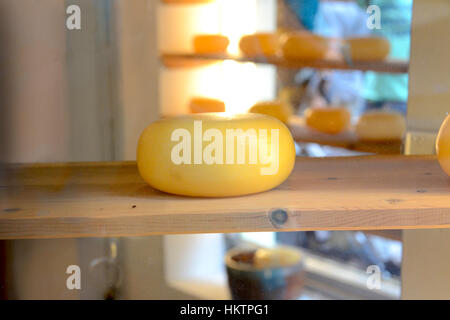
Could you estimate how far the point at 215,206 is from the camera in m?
0.40

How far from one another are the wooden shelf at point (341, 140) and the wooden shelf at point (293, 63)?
0.07 m

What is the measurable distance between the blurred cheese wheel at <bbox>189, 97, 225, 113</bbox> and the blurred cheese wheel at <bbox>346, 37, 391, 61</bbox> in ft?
0.67

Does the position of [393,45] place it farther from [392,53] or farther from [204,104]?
[204,104]

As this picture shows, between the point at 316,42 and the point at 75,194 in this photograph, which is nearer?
the point at 75,194

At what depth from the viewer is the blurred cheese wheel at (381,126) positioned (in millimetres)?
599

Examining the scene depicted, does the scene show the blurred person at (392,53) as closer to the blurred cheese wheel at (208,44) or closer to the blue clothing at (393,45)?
the blue clothing at (393,45)

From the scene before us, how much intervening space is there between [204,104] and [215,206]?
0.21m

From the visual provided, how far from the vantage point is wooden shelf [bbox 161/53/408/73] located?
0.58 m

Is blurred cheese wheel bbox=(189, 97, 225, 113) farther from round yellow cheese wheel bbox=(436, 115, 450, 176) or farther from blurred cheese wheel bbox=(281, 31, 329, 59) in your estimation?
round yellow cheese wheel bbox=(436, 115, 450, 176)

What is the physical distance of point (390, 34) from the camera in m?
0.63

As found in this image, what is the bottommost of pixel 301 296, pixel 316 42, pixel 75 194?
pixel 301 296
